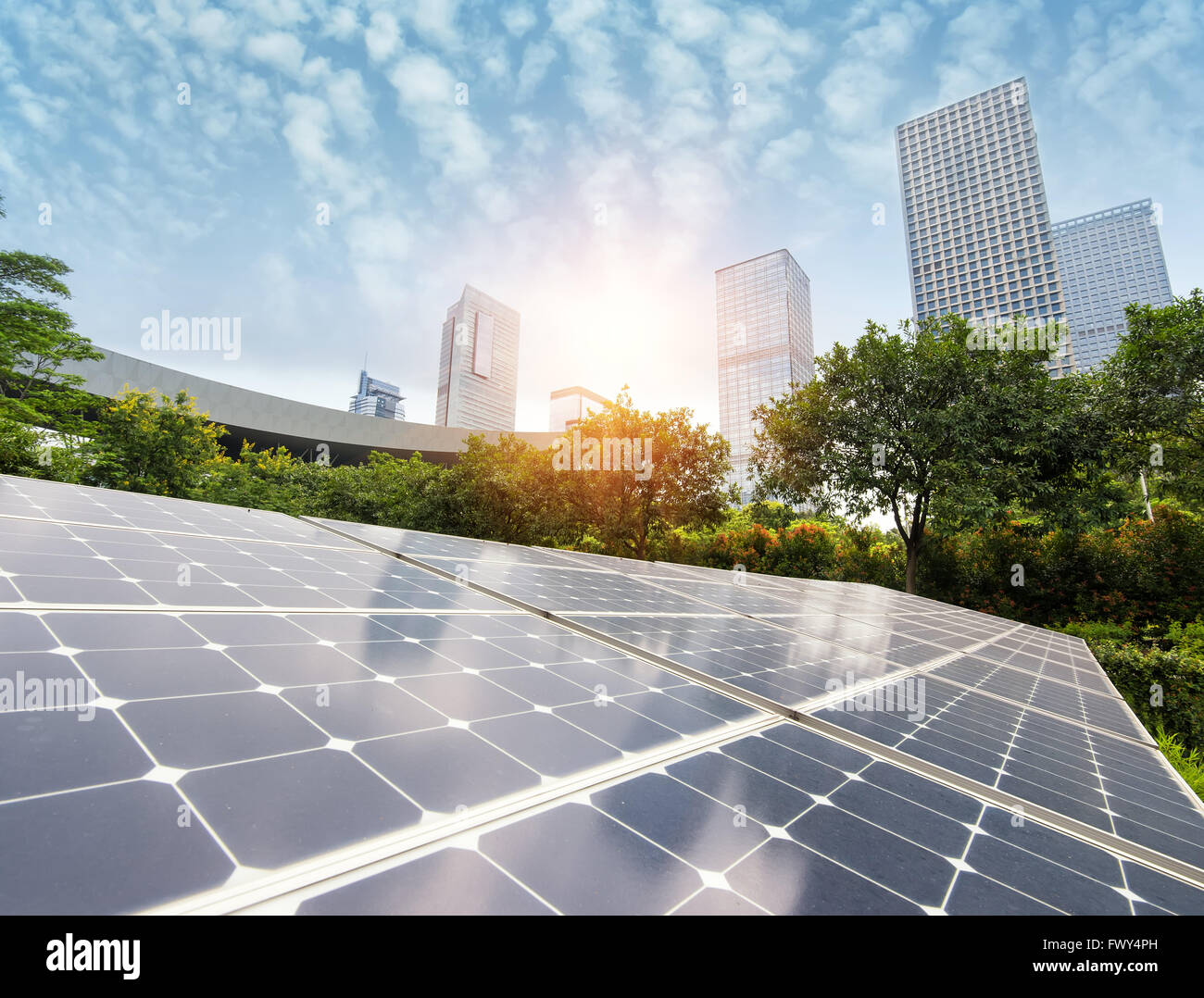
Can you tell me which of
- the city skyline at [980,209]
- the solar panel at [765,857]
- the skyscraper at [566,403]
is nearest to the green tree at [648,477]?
the solar panel at [765,857]

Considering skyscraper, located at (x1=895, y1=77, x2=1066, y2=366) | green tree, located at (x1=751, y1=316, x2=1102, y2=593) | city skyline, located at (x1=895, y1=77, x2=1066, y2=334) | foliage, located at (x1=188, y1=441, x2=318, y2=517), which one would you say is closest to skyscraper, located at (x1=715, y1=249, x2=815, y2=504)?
skyscraper, located at (x1=895, y1=77, x2=1066, y2=366)

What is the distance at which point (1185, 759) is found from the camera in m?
10.3

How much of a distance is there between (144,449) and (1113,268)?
172 m

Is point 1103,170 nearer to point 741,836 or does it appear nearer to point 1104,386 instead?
point 1104,386

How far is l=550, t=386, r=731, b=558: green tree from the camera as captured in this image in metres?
25.6

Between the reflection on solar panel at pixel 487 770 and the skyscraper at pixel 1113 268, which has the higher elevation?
the skyscraper at pixel 1113 268

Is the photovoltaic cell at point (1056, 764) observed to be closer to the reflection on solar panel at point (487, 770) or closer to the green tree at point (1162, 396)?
the reflection on solar panel at point (487, 770)

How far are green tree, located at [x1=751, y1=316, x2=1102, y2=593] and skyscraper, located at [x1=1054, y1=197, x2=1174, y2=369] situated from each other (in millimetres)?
126086

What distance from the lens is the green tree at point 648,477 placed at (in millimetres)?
25641

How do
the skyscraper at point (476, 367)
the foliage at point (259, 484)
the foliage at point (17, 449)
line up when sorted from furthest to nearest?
the skyscraper at point (476, 367) < the foliage at point (259, 484) < the foliage at point (17, 449)

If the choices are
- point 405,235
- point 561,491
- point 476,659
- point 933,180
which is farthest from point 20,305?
point 933,180

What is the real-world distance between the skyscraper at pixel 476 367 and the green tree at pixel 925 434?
332 ft

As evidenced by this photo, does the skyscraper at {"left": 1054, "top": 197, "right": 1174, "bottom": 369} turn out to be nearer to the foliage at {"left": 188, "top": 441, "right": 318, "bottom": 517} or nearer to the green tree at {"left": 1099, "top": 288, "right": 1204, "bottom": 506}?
the green tree at {"left": 1099, "top": 288, "right": 1204, "bottom": 506}
